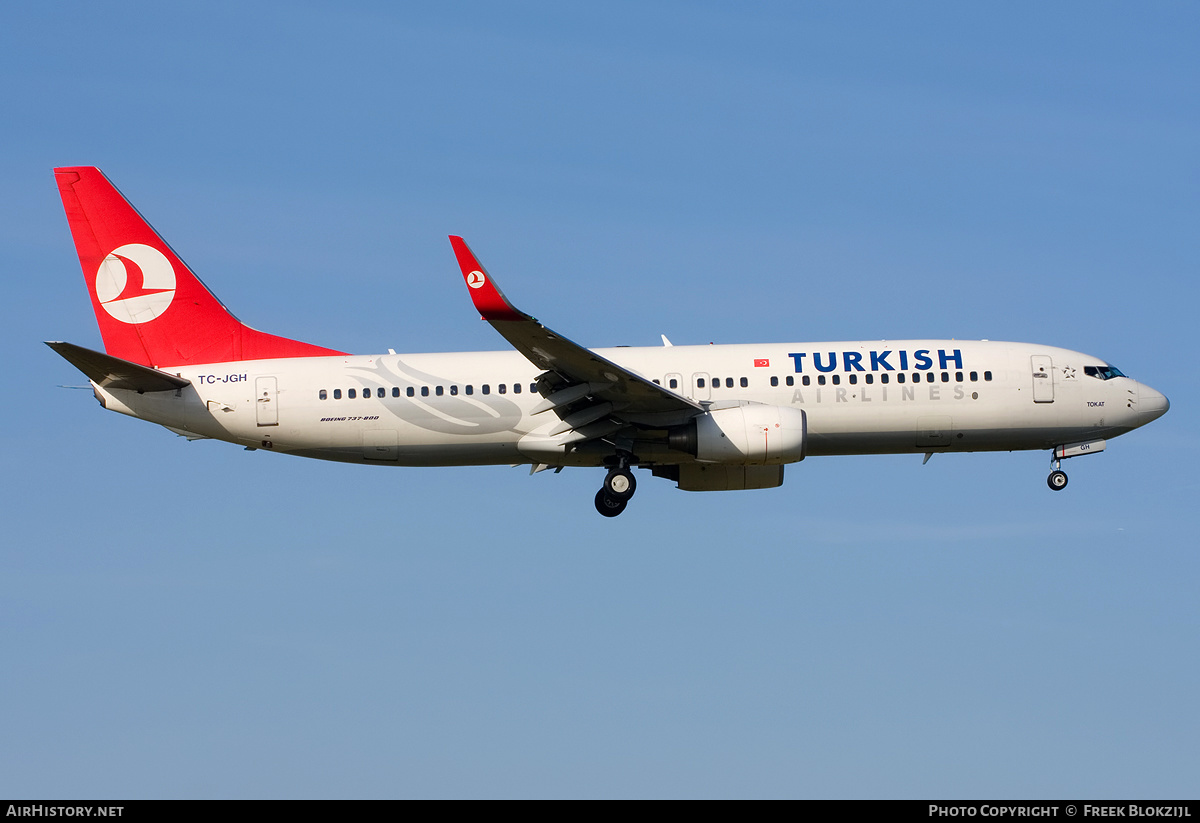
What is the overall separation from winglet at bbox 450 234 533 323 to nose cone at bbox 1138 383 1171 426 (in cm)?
1798

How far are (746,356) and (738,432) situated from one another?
2.87m

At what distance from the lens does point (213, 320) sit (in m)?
39.4

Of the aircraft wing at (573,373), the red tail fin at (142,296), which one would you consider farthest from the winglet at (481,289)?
the red tail fin at (142,296)

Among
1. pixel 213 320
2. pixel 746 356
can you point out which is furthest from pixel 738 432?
pixel 213 320

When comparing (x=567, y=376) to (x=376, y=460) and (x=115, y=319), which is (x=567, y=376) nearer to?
(x=376, y=460)

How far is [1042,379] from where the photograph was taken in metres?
38.5

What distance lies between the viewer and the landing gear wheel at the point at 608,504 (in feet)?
124

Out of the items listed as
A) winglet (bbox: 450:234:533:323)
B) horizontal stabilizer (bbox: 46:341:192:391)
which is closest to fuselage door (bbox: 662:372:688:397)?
winglet (bbox: 450:234:533:323)

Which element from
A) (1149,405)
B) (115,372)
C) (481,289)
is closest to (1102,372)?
(1149,405)

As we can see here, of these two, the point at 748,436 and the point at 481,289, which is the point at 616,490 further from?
the point at 481,289

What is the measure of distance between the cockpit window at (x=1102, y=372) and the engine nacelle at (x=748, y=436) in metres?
8.73

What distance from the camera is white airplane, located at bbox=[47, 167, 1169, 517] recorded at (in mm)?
37031

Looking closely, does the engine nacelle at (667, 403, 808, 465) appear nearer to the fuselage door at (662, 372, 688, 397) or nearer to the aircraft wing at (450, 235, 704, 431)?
the aircraft wing at (450, 235, 704, 431)

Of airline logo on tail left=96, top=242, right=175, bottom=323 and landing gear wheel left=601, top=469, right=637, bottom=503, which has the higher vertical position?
airline logo on tail left=96, top=242, right=175, bottom=323
